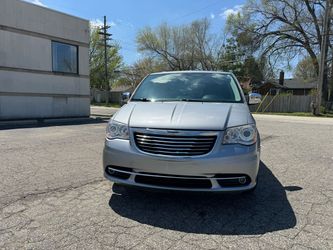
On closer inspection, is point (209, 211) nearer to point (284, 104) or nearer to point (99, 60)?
point (284, 104)

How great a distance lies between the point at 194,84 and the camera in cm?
523

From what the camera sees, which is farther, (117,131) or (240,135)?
(117,131)

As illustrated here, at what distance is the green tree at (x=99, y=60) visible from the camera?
4731cm

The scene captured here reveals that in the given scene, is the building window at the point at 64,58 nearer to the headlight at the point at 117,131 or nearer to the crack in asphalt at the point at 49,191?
the crack in asphalt at the point at 49,191

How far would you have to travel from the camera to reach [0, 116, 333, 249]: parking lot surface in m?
3.12

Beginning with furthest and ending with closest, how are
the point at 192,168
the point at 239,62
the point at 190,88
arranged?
the point at 239,62
the point at 190,88
the point at 192,168

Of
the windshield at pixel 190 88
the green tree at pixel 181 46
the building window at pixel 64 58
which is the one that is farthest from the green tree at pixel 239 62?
the windshield at pixel 190 88

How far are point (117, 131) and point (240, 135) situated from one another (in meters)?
1.50

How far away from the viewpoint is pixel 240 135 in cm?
368

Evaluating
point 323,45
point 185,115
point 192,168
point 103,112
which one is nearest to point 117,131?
point 185,115

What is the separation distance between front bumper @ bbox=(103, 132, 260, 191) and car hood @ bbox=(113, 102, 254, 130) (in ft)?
0.91

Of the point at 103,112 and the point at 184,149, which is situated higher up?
the point at 184,149

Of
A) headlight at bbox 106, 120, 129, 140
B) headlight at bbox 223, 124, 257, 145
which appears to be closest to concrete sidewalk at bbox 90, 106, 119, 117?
headlight at bbox 106, 120, 129, 140

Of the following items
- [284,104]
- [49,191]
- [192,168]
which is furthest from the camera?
[284,104]
